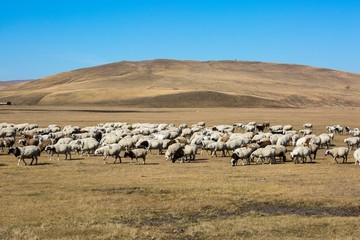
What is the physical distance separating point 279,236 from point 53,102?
134m

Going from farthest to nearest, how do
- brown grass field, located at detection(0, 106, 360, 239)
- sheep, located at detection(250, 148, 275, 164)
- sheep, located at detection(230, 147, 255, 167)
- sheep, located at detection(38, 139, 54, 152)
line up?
sheep, located at detection(38, 139, 54, 152) → sheep, located at detection(250, 148, 275, 164) → sheep, located at detection(230, 147, 255, 167) → brown grass field, located at detection(0, 106, 360, 239)

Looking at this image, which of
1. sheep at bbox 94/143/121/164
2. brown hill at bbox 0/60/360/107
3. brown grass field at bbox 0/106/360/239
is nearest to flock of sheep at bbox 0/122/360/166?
sheep at bbox 94/143/121/164

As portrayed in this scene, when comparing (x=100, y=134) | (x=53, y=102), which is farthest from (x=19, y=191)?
(x=53, y=102)

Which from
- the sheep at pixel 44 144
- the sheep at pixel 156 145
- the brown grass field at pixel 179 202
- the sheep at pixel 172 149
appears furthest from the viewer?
the sheep at pixel 156 145

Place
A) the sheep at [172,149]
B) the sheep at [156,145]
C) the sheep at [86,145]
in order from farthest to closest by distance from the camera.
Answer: the sheep at [156,145] → the sheep at [86,145] → the sheep at [172,149]

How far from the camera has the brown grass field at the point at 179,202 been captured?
13.6 metres

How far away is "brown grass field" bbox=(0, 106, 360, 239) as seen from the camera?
44.7 feet

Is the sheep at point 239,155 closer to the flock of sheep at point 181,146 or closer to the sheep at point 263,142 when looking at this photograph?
the flock of sheep at point 181,146

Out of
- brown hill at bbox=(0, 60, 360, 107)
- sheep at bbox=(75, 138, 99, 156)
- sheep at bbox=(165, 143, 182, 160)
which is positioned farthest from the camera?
brown hill at bbox=(0, 60, 360, 107)

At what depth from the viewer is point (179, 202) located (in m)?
16.9

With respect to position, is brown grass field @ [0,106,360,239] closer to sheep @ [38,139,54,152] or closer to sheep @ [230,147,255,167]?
sheep @ [230,147,255,167]

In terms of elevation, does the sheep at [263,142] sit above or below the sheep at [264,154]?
above

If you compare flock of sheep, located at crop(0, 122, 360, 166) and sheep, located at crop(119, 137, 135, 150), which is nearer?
flock of sheep, located at crop(0, 122, 360, 166)

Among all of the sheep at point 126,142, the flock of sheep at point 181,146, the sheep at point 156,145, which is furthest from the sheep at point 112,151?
the sheep at point 156,145
